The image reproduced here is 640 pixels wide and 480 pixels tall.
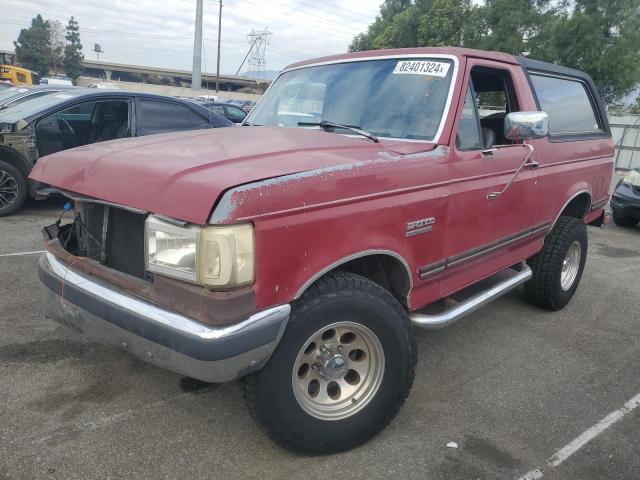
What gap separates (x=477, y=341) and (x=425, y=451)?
151 centimetres

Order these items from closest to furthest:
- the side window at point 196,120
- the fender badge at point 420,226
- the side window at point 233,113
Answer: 1. the fender badge at point 420,226
2. the side window at point 196,120
3. the side window at point 233,113

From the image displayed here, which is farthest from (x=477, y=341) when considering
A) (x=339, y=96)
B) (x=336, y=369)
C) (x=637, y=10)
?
(x=637, y=10)

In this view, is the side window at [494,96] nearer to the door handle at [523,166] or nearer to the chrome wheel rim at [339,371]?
the door handle at [523,166]

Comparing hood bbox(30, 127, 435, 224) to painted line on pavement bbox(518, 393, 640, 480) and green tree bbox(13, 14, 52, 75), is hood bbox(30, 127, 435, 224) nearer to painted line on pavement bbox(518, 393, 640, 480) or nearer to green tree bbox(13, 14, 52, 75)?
painted line on pavement bbox(518, 393, 640, 480)

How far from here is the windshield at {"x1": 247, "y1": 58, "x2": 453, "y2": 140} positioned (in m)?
2.98

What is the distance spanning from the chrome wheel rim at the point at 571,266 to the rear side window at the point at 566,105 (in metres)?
1.02

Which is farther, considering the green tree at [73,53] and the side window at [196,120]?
the green tree at [73,53]

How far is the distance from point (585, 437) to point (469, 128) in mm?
1877

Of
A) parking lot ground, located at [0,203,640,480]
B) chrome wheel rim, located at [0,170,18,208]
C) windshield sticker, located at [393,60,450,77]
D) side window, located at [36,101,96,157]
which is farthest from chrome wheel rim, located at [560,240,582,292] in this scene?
chrome wheel rim, located at [0,170,18,208]

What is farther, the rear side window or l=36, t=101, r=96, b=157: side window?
l=36, t=101, r=96, b=157: side window

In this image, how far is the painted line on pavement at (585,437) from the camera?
2.41 meters

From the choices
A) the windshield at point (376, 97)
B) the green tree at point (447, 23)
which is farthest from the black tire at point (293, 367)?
the green tree at point (447, 23)

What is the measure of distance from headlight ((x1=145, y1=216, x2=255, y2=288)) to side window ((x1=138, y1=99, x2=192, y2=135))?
5132 millimetres

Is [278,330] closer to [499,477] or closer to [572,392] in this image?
[499,477]
